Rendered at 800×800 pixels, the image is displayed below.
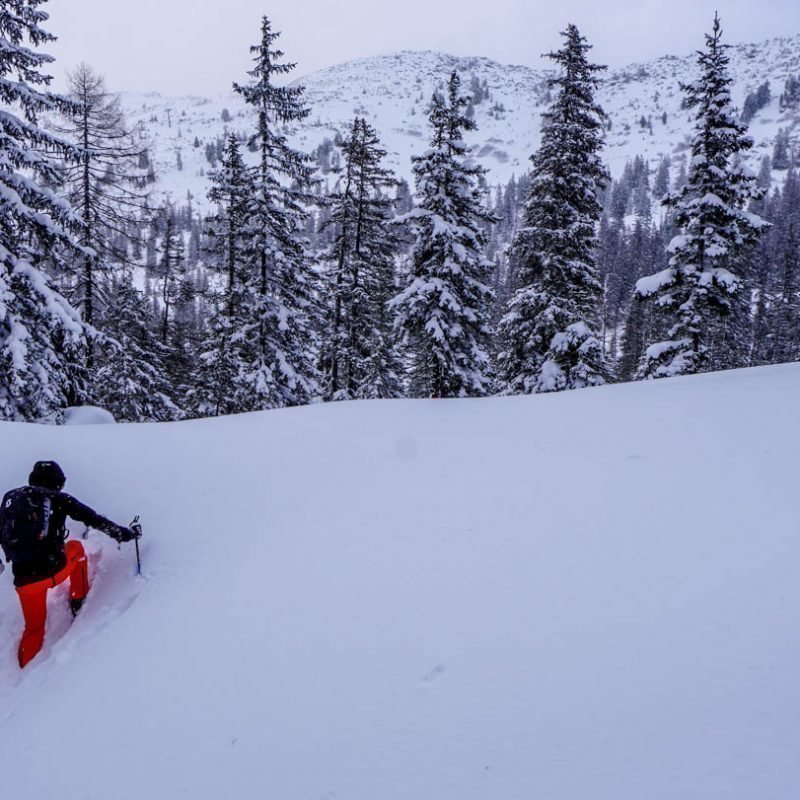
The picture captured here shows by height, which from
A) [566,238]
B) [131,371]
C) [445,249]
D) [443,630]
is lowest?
[443,630]

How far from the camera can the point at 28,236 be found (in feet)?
43.0

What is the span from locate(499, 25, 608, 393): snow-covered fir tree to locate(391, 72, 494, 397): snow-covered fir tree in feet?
7.30

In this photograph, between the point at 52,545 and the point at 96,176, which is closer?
the point at 52,545

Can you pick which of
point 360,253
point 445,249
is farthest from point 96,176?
point 445,249

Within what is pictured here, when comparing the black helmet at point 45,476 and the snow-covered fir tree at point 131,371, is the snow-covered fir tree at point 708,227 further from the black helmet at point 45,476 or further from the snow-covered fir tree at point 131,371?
the snow-covered fir tree at point 131,371

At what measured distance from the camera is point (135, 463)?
8414 mm

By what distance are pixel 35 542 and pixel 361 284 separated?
19.6 m

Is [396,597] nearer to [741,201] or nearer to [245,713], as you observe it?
[245,713]

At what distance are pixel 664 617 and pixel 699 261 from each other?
16.7 metres

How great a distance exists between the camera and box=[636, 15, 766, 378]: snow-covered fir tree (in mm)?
16531

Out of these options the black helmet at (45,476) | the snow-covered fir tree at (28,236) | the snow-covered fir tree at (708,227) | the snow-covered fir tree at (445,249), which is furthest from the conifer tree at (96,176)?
the snow-covered fir tree at (708,227)

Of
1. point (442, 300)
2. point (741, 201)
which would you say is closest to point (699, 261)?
point (741, 201)

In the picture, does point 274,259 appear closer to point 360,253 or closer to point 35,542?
point 360,253

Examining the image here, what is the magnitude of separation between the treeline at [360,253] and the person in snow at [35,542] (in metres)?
8.06
